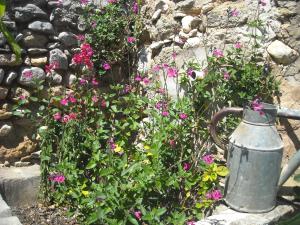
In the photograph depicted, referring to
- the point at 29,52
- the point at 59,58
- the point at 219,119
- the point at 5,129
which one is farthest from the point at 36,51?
the point at 219,119

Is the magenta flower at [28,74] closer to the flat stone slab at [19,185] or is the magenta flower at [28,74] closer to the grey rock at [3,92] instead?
the grey rock at [3,92]

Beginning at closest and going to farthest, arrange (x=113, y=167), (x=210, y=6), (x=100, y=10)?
(x=113, y=167) < (x=210, y=6) < (x=100, y=10)

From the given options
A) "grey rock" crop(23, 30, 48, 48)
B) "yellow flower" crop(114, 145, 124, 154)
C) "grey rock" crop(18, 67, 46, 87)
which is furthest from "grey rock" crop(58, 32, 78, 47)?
"yellow flower" crop(114, 145, 124, 154)

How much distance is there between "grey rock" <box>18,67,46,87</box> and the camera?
2.94 m

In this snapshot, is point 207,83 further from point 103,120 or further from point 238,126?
point 103,120

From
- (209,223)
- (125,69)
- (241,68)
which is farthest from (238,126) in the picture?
(125,69)

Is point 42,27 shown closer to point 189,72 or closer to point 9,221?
point 189,72

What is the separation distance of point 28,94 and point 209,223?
1611mm

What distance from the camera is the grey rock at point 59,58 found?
10.2 feet

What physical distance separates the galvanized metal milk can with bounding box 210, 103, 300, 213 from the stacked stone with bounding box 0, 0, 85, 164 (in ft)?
4.46

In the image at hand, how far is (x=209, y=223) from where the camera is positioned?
231 cm

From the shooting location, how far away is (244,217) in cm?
244

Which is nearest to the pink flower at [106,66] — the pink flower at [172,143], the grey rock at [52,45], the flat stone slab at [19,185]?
the grey rock at [52,45]

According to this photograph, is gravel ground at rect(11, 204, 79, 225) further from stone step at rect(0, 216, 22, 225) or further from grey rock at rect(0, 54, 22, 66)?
grey rock at rect(0, 54, 22, 66)
